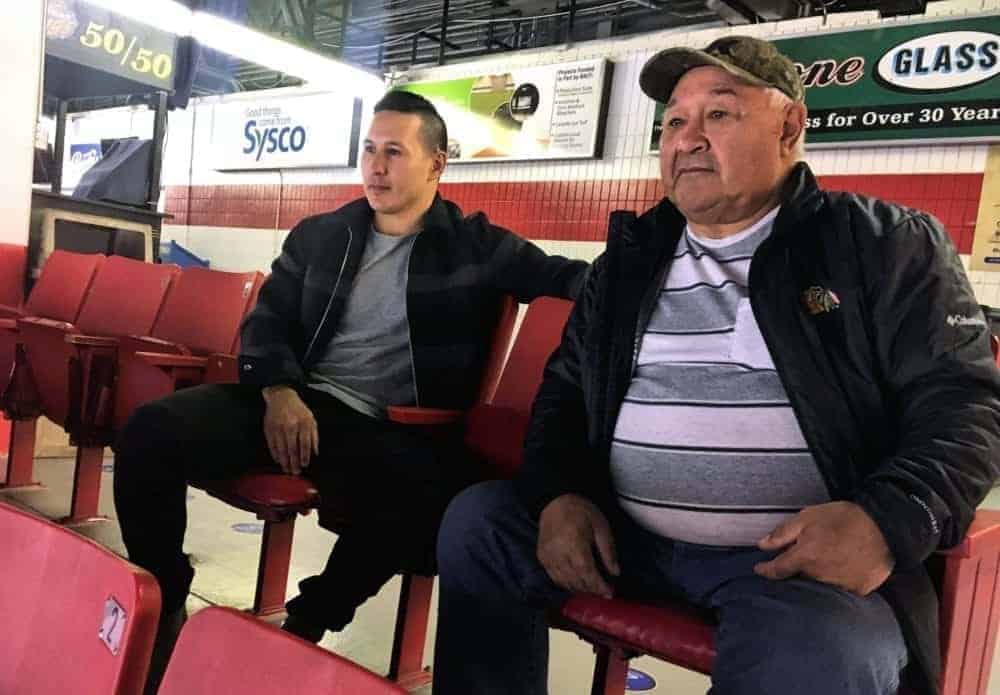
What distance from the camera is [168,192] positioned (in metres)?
11.4

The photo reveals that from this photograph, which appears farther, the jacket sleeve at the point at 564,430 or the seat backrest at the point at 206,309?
the seat backrest at the point at 206,309

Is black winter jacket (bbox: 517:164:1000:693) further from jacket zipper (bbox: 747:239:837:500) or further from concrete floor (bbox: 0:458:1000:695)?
concrete floor (bbox: 0:458:1000:695)

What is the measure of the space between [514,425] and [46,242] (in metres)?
3.66

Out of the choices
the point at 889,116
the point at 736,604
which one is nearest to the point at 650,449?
the point at 736,604

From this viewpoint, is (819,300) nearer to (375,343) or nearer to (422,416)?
(422,416)

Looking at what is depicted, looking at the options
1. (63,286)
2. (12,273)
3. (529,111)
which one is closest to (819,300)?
(63,286)

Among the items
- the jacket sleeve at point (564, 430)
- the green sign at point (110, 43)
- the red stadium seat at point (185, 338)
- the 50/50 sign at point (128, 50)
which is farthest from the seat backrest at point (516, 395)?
the 50/50 sign at point (128, 50)

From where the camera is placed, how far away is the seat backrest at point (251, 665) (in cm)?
62

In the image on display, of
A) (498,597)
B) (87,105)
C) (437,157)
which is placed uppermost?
(87,105)

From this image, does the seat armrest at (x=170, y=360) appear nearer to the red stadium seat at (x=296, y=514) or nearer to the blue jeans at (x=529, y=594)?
the red stadium seat at (x=296, y=514)

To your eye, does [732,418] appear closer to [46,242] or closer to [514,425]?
[514,425]

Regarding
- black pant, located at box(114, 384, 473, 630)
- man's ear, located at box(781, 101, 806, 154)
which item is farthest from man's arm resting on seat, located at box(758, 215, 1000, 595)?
black pant, located at box(114, 384, 473, 630)

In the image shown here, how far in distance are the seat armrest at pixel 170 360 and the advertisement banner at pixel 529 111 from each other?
474 cm

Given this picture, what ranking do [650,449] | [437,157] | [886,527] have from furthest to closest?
[437,157]
[650,449]
[886,527]
